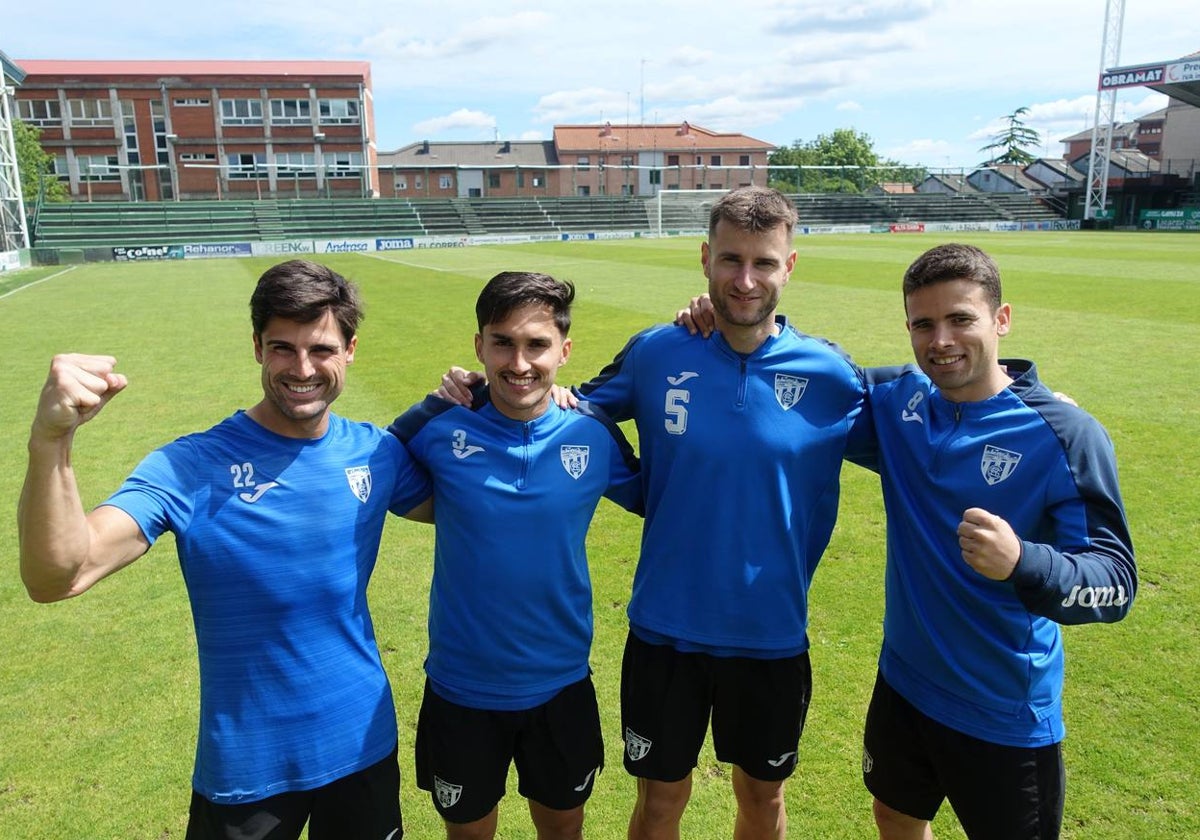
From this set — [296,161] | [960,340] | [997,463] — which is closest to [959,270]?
[960,340]

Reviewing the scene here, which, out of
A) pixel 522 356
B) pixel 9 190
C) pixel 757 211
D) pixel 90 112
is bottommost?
pixel 522 356

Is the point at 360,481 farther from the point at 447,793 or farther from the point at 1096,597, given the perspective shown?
the point at 1096,597

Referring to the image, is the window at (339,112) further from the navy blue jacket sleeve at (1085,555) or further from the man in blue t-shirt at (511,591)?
the navy blue jacket sleeve at (1085,555)

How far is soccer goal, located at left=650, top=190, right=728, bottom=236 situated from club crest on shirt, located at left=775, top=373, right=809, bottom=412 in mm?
49987

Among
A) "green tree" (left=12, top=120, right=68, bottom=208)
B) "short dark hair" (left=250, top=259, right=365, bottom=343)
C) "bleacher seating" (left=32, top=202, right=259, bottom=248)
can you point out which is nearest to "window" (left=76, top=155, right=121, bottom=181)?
"green tree" (left=12, top=120, right=68, bottom=208)

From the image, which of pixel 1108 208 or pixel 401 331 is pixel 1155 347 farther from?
pixel 1108 208

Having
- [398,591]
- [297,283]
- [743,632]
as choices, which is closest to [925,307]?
[743,632]

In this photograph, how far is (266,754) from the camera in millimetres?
2357

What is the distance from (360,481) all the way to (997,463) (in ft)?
6.65

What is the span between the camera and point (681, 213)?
57.9 meters

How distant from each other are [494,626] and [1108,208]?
62.7 metres

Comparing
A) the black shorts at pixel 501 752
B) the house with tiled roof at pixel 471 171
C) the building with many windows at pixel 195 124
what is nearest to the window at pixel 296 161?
the building with many windows at pixel 195 124

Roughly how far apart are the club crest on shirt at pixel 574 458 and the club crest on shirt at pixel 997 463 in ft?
4.33

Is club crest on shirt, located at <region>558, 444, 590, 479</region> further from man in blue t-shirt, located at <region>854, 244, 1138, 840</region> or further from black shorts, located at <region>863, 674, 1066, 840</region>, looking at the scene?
black shorts, located at <region>863, 674, 1066, 840</region>
